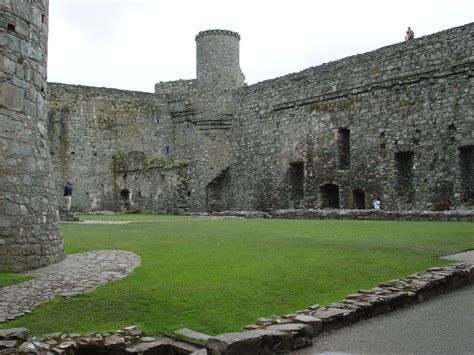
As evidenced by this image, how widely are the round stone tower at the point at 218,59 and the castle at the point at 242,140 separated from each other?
7.96 meters

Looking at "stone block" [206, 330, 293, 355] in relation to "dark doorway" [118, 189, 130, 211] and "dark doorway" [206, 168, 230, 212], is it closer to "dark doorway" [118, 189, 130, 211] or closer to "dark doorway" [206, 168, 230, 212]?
"dark doorway" [206, 168, 230, 212]

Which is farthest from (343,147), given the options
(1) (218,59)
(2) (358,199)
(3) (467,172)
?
(1) (218,59)

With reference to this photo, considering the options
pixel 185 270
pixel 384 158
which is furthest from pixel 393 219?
pixel 185 270

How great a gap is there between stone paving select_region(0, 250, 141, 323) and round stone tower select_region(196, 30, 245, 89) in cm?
3012

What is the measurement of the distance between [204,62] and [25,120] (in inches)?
1239

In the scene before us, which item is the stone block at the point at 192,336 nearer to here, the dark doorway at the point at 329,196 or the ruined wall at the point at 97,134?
the dark doorway at the point at 329,196

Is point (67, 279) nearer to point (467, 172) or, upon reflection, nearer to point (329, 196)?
point (467, 172)

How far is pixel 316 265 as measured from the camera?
7973 mm

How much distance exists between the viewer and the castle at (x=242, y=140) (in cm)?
849

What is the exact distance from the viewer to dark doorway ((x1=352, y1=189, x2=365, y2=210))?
Answer: 22.3m

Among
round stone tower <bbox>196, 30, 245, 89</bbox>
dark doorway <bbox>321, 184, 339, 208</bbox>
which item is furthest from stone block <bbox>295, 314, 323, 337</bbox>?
round stone tower <bbox>196, 30, 245, 89</bbox>

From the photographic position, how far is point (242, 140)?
28203 mm

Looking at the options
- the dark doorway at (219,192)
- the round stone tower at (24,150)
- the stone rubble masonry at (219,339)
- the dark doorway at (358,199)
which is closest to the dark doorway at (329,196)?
the dark doorway at (358,199)

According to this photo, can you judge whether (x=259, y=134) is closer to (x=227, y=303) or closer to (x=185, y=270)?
(x=185, y=270)
